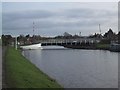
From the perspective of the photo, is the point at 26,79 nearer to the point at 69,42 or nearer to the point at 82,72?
the point at 82,72

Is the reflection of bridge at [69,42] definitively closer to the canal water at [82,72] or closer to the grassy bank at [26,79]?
the canal water at [82,72]

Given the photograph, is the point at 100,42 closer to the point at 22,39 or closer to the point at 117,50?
the point at 22,39

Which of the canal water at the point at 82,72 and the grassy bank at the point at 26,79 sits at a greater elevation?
the grassy bank at the point at 26,79

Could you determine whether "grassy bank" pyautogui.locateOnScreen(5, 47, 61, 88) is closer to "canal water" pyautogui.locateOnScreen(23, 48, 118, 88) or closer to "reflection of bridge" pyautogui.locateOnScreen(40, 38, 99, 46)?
"canal water" pyautogui.locateOnScreen(23, 48, 118, 88)

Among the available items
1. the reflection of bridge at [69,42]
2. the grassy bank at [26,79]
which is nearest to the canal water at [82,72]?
the grassy bank at [26,79]

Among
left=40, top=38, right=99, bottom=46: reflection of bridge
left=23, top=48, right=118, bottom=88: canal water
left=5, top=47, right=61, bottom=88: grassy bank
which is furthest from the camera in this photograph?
left=40, top=38, right=99, bottom=46: reflection of bridge

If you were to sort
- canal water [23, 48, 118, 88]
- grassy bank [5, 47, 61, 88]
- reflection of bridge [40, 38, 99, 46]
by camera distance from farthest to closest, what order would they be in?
reflection of bridge [40, 38, 99, 46] → canal water [23, 48, 118, 88] → grassy bank [5, 47, 61, 88]

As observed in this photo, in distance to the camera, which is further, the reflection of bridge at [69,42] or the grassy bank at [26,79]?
the reflection of bridge at [69,42]

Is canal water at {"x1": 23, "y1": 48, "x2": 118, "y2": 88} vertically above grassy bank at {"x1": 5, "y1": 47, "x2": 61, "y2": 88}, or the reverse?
grassy bank at {"x1": 5, "y1": 47, "x2": 61, "y2": 88}

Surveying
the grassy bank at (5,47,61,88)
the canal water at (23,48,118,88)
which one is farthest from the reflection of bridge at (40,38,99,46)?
the grassy bank at (5,47,61,88)

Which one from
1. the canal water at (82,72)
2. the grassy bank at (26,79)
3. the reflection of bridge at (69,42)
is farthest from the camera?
the reflection of bridge at (69,42)

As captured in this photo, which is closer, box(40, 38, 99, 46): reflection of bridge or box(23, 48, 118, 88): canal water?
box(23, 48, 118, 88): canal water

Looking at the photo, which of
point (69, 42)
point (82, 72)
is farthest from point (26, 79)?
point (69, 42)

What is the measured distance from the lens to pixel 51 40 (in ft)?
553
